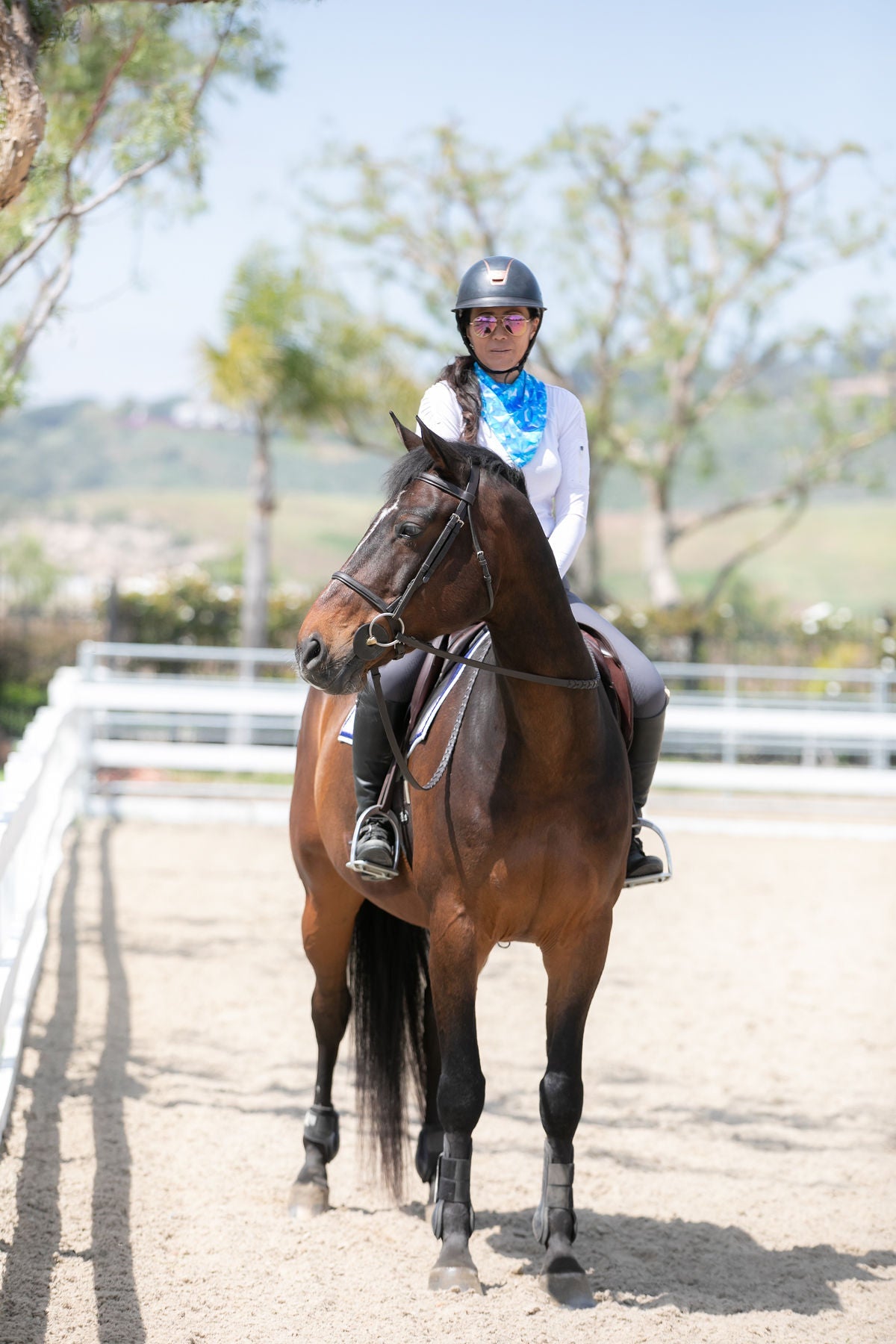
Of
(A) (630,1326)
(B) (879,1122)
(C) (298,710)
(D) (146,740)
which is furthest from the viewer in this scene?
(D) (146,740)

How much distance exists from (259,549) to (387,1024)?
1599cm

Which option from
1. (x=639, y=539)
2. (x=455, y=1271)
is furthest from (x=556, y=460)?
(x=639, y=539)

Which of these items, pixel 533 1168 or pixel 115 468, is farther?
pixel 115 468

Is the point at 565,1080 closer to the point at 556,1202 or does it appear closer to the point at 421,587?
the point at 556,1202

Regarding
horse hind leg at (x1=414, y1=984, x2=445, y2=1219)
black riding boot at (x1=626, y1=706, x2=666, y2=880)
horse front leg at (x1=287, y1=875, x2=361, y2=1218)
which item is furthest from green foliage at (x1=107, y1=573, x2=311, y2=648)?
black riding boot at (x1=626, y1=706, x2=666, y2=880)

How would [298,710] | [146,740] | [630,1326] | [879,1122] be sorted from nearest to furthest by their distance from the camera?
[630,1326] → [879,1122] → [298,710] → [146,740]

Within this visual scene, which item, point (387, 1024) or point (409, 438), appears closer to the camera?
point (409, 438)

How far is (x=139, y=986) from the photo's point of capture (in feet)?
22.1

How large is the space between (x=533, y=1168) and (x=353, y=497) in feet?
444

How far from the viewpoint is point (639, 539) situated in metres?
116

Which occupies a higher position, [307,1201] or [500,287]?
[500,287]

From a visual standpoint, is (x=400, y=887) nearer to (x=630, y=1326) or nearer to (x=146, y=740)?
(x=630, y=1326)

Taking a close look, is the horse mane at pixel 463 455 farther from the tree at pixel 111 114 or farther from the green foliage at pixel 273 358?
the green foliage at pixel 273 358

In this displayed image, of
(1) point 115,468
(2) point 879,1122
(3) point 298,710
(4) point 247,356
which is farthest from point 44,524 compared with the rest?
(2) point 879,1122
